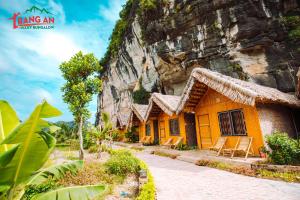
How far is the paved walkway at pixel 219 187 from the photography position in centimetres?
457

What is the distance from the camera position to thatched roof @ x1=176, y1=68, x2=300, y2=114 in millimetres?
8047

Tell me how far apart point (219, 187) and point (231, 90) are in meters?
4.95

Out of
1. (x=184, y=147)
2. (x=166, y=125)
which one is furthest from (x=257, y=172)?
(x=166, y=125)

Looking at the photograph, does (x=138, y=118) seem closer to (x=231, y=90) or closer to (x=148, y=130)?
(x=148, y=130)

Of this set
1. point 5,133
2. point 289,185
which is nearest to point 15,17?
point 5,133

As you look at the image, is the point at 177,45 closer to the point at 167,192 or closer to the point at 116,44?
the point at 116,44

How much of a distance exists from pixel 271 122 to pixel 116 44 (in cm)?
3132

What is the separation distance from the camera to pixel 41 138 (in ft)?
7.25

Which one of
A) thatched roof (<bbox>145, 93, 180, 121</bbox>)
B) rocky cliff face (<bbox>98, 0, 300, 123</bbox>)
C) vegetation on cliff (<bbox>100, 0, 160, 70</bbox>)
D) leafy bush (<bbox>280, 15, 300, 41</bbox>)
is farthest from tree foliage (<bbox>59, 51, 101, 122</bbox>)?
leafy bush (<bbox>280, 15, 300, 41</bbox>)

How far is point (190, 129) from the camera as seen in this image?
14.0 meters

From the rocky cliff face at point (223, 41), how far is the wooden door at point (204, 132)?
369 inches

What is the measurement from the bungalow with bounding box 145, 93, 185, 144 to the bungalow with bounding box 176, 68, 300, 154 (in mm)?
1798

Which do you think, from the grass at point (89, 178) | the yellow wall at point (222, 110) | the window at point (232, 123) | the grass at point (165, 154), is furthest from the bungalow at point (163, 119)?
the grass at point (89, 178)

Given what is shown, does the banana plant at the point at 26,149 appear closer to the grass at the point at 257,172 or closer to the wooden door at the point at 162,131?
the grass at the point at 257,172
